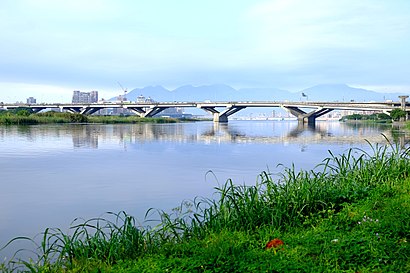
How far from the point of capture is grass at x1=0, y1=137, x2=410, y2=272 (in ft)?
13.3

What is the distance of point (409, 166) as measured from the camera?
9.61m

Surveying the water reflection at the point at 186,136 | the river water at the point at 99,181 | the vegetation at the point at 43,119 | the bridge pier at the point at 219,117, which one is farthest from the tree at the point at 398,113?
the river water at the point at 99,181

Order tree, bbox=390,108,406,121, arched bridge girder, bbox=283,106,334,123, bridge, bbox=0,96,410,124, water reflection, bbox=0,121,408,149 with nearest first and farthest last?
water reflection, bbox=0,121,408,149 → tree, bbox=390,108,406,121 → bridge, bbox=0,96,410,124 → arched bridge girder, bbox=283,106,334,123

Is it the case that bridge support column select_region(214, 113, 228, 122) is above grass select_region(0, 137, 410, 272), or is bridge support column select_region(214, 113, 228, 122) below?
above

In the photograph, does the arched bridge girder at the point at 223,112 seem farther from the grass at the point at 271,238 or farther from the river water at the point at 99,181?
the grass at the point at 271,238

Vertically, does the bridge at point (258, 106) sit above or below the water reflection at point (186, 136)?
above

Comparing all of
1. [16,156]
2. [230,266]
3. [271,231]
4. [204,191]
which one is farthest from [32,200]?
[16,156]

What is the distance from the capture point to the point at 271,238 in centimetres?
506

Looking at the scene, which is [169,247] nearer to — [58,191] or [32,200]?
[32,200]

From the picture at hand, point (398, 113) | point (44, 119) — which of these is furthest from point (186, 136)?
point (398, 113)

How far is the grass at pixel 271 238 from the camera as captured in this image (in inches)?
159

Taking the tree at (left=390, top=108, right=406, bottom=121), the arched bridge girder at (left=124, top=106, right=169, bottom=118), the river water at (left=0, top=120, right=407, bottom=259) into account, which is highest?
the arched bridge girder at (left=124, top=106, right=169, bottom=118)

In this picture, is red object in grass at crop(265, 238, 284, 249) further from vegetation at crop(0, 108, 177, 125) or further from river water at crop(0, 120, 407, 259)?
vegetation at crop(0, 108, 177, 125)

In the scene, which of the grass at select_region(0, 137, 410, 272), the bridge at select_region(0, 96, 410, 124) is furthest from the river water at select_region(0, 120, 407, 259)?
the bridge at select_region(0, 96, 410, 124)
